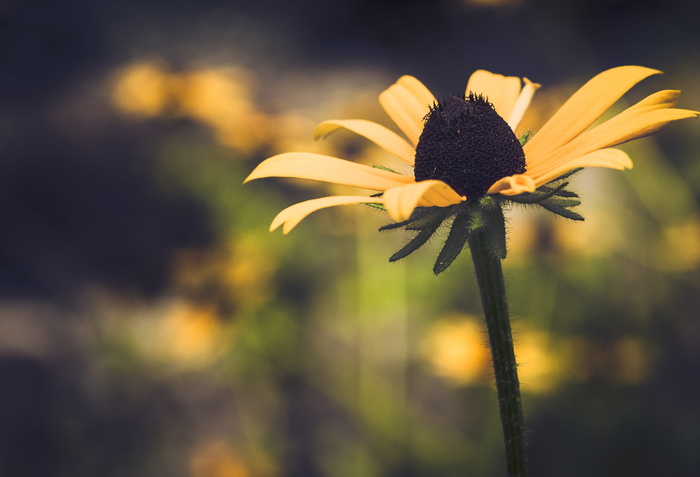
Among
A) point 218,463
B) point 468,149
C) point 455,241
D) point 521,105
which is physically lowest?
point 218,463

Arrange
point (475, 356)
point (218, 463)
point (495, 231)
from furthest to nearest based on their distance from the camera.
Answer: point (218, 463)
point (475, 356)
point (495, 231)

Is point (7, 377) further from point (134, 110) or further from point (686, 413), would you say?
point (686, 413)

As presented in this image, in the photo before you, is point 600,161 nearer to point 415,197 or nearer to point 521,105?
point 415,197

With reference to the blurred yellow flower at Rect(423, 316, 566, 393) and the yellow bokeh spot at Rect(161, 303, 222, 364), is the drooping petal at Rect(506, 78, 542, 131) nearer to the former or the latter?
the blurred yellow flower at Rect(423, 316, 566, 393)

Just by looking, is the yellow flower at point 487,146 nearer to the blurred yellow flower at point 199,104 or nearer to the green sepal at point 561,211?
the green sepal at point 561,211

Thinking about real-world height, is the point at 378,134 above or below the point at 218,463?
above

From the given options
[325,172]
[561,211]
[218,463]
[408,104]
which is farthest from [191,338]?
[561,211]

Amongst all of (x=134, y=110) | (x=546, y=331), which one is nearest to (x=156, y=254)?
(x=134, y=110)
